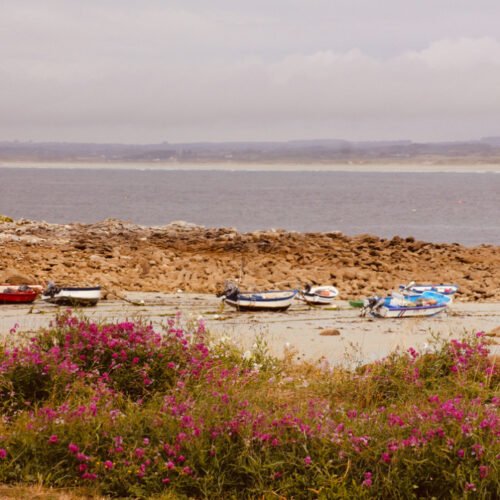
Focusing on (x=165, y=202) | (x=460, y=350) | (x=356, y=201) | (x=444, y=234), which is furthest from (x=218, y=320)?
(x=356, y=201)

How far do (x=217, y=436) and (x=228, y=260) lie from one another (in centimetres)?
2270

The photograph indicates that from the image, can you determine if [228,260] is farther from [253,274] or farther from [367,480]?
[367,480]

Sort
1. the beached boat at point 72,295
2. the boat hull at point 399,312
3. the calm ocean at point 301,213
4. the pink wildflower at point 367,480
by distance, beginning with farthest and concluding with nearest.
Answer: the calm ocean at point 301,213, the beached boat at point 72,295, the boat hull at point 399,312, the pink wildflower at point 367,480

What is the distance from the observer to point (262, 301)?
18906 millimetres

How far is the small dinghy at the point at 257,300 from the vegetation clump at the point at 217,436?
9.54 m

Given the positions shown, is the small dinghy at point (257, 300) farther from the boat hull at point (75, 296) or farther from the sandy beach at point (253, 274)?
the boat hull at point (75, 296)

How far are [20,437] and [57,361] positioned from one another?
1439 mm

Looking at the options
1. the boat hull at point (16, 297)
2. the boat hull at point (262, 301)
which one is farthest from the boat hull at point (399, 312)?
the boat hull at point (16, 297)

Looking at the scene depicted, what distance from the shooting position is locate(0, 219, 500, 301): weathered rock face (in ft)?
83.6

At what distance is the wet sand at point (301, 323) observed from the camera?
1303cm

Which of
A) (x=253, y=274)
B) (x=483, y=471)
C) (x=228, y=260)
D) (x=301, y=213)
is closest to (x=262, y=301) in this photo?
(x=253, y=274)

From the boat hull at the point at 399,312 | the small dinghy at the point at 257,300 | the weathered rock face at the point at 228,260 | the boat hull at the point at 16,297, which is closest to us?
the boat hull at the point at 399,312

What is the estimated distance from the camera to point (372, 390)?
9305mm

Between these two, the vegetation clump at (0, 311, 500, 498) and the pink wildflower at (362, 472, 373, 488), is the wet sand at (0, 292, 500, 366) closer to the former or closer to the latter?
the vegetation clump at (0, 311, 500, 498)
